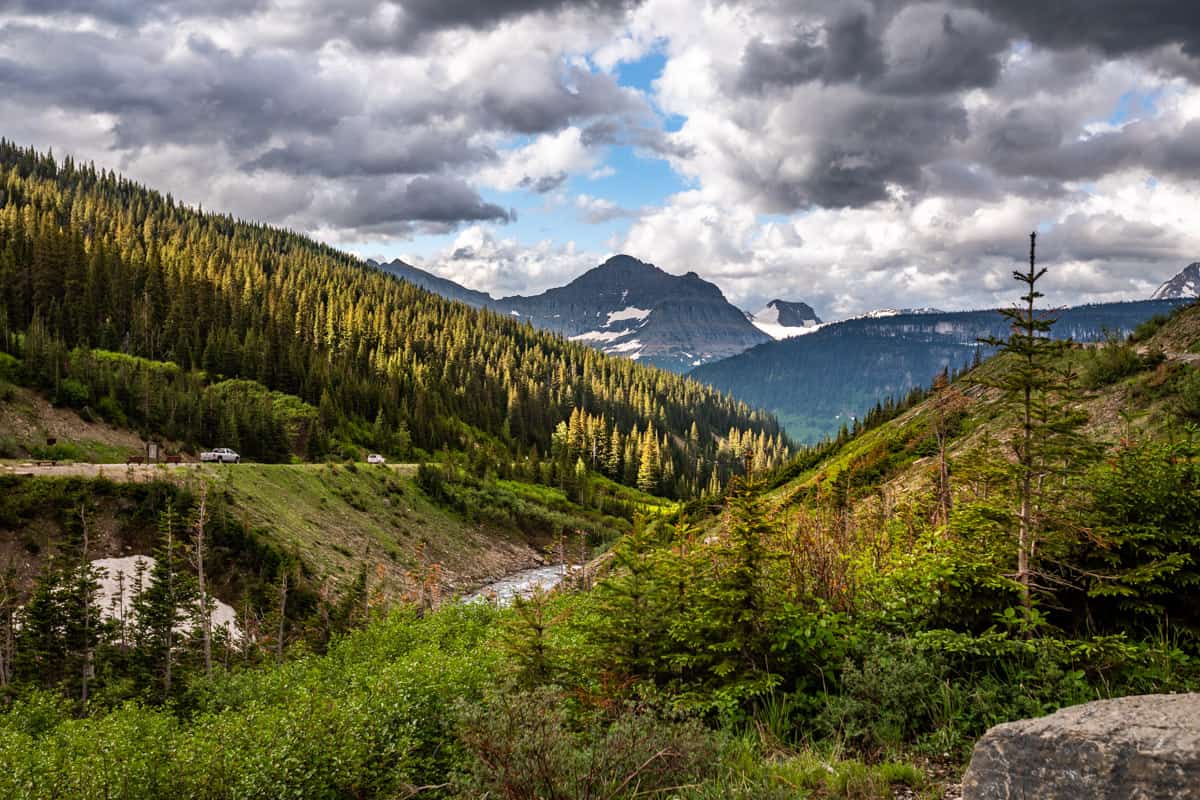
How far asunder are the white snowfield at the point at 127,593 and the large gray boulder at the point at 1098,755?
4238 cm

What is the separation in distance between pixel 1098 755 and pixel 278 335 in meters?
137

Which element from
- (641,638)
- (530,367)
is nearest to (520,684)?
(641,638)

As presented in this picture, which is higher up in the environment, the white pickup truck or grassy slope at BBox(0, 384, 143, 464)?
grassy slope at BBox(0, 384, 143, 464)

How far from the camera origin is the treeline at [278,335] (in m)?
106

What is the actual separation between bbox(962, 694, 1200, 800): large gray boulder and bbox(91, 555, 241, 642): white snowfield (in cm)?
4238

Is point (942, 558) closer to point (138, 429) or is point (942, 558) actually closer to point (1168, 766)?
point (1168, 766)

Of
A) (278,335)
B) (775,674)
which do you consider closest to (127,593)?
(775,674)

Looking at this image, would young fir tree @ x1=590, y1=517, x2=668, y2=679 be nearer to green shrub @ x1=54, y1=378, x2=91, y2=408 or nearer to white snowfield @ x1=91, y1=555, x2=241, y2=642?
white snowfield @ x1=91, y1=555, x2=241, y2=642

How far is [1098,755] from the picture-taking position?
13.1 ft

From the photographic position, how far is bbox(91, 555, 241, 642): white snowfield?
127 feet

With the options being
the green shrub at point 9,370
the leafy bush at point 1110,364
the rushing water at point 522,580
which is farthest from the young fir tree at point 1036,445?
the green shrub at point 9,370

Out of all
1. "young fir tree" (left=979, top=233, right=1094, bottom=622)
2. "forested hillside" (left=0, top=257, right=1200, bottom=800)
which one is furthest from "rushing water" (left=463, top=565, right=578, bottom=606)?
"young fir tree" (left=979, top=233, right=1094, bottom=622)

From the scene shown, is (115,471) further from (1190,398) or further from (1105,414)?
(1190,398)

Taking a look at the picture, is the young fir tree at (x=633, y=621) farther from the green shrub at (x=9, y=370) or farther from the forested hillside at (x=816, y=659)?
the green shrub at (x=9, y=370)
